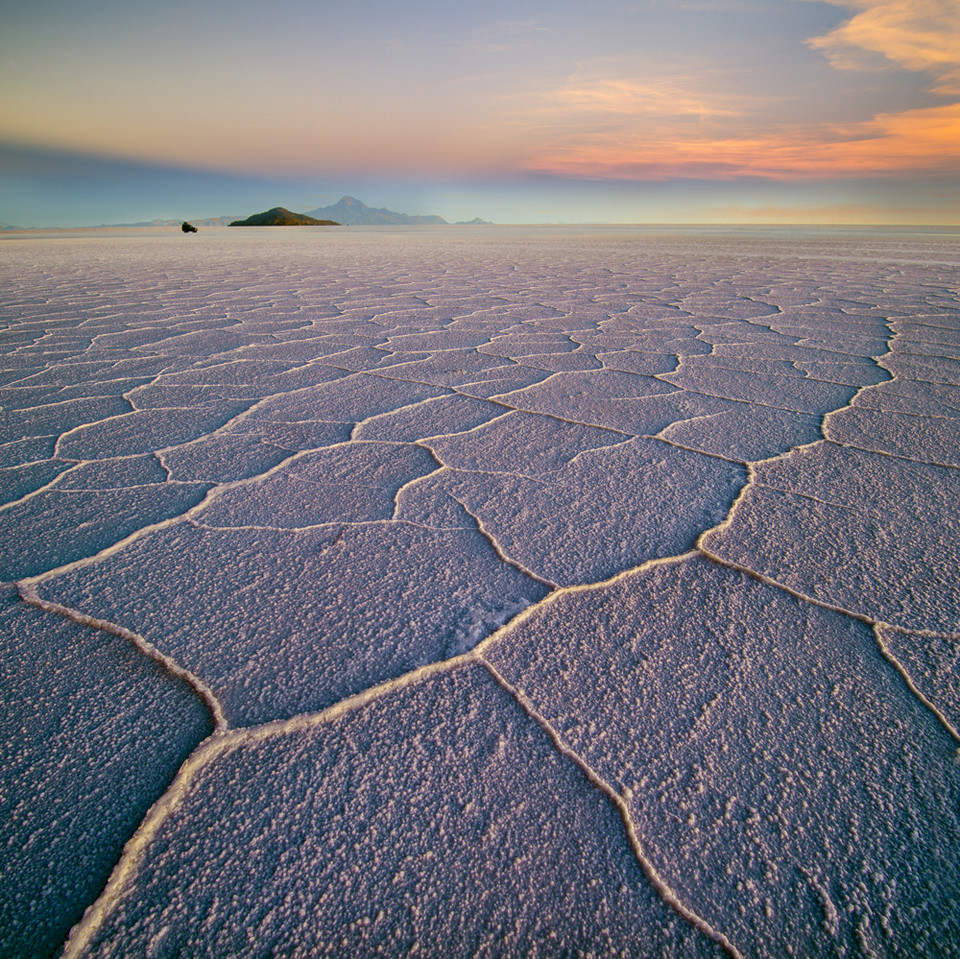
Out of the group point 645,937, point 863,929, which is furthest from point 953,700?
point 645,937

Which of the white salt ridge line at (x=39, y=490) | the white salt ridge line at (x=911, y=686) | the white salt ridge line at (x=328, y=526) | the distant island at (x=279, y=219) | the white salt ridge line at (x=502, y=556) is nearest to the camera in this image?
the white salt ridge line at (x=911, y=686)

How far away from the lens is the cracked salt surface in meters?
0.56

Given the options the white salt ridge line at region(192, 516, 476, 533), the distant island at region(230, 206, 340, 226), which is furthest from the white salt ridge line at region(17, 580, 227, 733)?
the distant island at region(230, 206, 340, 226)

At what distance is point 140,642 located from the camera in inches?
34.4

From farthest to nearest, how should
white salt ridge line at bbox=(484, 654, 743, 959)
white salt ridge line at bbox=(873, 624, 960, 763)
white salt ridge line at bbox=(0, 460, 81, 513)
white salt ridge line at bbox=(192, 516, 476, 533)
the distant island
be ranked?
the distant island, white salt ridge line at bbox=(0, 460, 81, 513), white salt ridge line at bbox=(192, 516, 476, 533), white salt ridge line at bbox=(873, 624, 960, 763), white salt ridge line at bbox=(484, 654, 743, 959)

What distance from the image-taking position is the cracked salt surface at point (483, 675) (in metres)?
0.56

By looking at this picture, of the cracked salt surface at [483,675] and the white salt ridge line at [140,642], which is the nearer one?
the cracked salt surface at [483,675]

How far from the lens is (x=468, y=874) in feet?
1.88

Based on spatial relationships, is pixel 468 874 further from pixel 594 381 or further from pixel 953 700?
pixel 594 381

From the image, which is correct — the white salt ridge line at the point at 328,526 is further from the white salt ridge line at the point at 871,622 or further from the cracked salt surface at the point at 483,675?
the white salt ridge line at the point at 871,622

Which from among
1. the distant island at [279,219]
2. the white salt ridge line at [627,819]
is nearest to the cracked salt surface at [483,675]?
the white salt ridge line at [627,819]

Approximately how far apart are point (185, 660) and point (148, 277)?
21.1 ft

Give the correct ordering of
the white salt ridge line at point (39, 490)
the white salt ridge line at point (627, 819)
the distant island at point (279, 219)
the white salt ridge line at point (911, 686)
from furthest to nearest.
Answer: the distant island at point (279, 219) → the white salt ridge line at point (39, 490) → the white salt ridge line at point (911, 686) → the white salt ridge line at point (627, 819)

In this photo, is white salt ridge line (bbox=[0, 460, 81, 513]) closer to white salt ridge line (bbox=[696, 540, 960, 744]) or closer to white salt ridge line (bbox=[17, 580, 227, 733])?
white salt ridge line (bbox=[17, 580, 227, 733])
